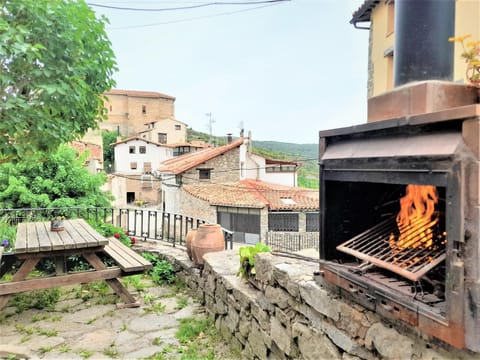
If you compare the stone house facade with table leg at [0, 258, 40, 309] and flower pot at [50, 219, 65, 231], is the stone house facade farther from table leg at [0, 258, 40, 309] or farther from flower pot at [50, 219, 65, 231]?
table leg at [0, 258, 40, 309]

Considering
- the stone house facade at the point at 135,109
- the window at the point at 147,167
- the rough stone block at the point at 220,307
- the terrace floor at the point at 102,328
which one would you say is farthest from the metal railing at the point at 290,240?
the stone house facade at the point at 135,109

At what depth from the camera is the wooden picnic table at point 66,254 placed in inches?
133

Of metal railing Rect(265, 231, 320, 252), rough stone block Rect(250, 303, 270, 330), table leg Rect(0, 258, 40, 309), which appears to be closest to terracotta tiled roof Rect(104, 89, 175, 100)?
metal railing Rect(265, 231, 320, 252)

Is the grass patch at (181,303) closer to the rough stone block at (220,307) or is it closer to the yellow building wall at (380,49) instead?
the rough stone block at (220,307)

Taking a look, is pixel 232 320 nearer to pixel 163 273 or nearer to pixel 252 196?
pixel 163 273

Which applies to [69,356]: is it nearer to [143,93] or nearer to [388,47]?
[388,47]

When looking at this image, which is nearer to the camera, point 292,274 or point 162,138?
point 292,274

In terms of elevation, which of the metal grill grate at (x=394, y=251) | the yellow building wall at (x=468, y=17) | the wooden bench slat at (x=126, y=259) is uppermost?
the yellow building wall at (x=468, y=17)

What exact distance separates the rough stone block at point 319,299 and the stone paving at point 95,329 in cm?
154

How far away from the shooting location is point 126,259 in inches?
150

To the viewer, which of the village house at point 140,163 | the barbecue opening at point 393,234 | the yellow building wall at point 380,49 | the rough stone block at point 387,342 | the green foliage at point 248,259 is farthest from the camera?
the village house at point 140,163

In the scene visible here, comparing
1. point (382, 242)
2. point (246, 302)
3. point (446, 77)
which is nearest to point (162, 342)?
point (246, 302)

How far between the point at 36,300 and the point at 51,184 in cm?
427

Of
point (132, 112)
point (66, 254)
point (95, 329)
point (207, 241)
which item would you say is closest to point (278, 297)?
point (207, 241)
